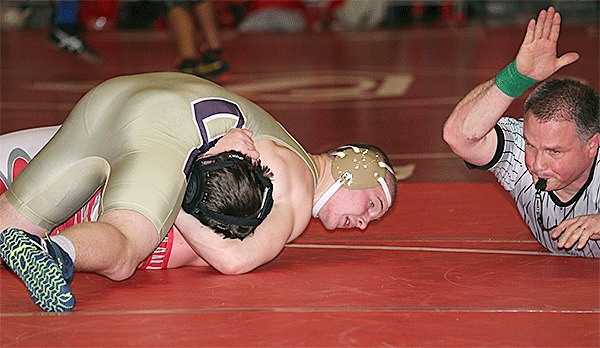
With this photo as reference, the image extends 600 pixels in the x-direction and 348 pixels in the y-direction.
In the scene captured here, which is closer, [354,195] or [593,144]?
[593,144]

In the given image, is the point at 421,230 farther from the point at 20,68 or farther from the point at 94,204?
the point at 20,68

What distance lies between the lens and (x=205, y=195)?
320 centimetres

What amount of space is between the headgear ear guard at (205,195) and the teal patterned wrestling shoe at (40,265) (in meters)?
0.49

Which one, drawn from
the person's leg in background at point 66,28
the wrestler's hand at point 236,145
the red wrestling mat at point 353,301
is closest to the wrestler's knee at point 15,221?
the red wrestling mat at point 353,301

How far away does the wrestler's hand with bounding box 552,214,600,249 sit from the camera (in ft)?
10.6

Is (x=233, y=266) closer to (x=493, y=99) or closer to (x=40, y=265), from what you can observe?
(x=40, y=265)

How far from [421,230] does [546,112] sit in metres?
0.96

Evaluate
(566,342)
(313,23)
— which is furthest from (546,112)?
(313,23)

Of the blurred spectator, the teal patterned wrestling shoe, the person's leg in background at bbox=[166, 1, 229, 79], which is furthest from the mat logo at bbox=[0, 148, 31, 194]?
the blurred spectator

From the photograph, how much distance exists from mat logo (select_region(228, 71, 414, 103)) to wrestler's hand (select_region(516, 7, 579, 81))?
14.5 feet

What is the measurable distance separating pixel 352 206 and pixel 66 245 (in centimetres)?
117

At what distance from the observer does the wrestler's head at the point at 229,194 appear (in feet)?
10.4

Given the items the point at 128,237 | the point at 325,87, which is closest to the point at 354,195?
the point at 128,237

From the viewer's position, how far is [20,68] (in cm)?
1007
